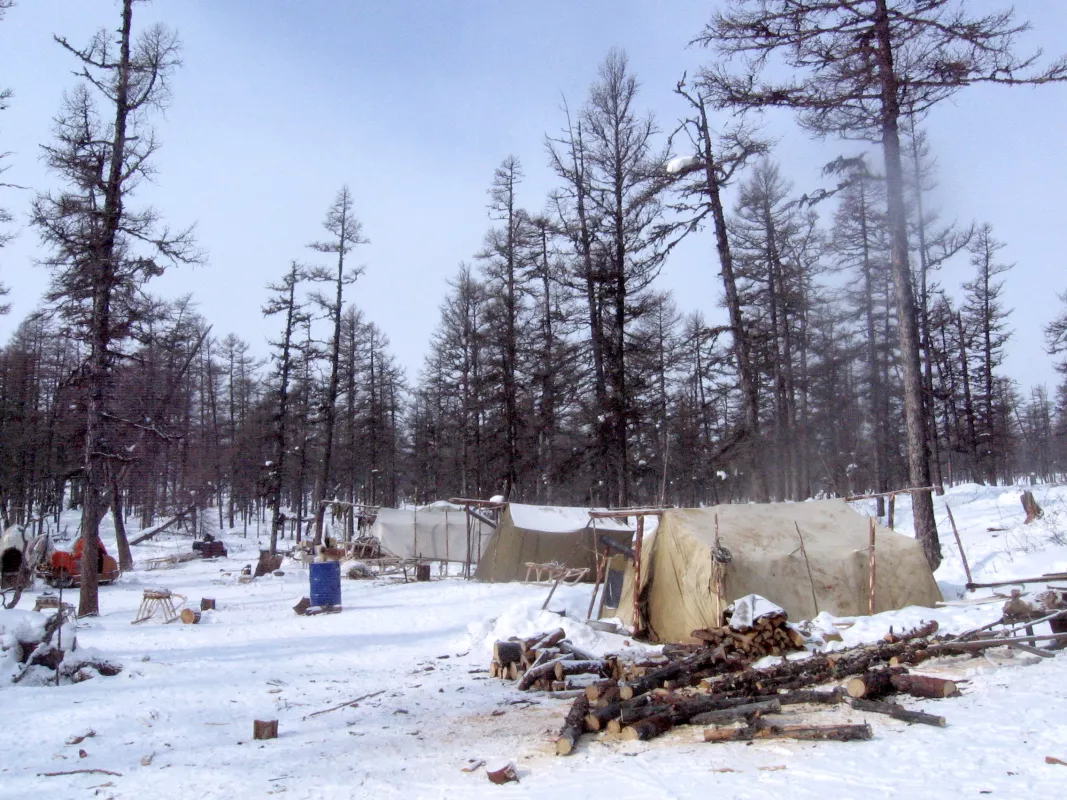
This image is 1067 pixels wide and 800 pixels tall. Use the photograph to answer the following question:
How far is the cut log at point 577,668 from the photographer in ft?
28.6

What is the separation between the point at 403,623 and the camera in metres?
14.2

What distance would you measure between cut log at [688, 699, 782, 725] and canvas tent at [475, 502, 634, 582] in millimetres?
13008

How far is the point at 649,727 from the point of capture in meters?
6.19

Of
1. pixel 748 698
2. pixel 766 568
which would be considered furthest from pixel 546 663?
pixel 766 568

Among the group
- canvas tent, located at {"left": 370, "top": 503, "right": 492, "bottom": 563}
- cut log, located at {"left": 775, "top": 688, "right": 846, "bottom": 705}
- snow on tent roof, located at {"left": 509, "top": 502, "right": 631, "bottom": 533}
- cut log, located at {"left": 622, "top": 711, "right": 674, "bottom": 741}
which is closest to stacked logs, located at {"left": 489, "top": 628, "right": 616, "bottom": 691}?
cut log, located at {"left": 622, "top": 711, "right": 674, "bottom": 741}

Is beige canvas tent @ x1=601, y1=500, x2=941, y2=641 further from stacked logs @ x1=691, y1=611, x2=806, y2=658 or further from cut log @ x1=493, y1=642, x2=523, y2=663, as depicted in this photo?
cut log @ x1=493, y1=642, x2=523, y2=663

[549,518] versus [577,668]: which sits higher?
[549,518]

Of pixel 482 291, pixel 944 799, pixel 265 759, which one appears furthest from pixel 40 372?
pixel 944 799

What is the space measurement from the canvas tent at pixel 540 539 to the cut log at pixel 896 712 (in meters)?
13.2

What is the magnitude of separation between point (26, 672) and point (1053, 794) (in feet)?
33.3

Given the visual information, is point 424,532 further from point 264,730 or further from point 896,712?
point 896,712

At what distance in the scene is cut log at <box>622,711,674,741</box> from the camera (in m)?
6.16

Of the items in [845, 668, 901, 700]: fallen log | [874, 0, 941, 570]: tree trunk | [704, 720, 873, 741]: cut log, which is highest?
[874, 0, 941, 570]: tree trunk

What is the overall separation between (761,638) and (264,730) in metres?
5.57
